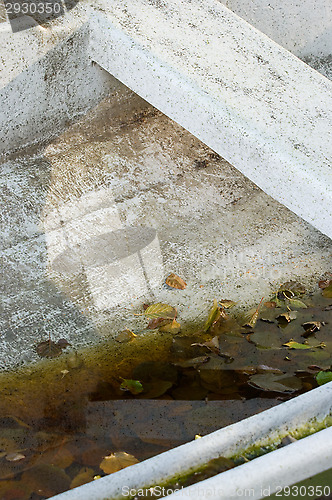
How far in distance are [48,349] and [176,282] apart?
1.71 ft

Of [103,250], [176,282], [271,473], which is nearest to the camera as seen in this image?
[271,473]

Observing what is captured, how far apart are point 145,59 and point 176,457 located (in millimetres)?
1415

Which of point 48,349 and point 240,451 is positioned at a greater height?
point 240,451

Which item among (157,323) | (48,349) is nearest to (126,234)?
(157,323)

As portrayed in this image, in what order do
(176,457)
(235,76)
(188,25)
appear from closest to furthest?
(176,457)
(235,76)
(188,25)

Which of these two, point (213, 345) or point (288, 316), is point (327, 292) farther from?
point (213, 345)

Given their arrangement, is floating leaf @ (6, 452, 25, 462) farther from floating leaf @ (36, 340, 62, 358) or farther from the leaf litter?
floating leaf @ (36, 340, 62, 358)

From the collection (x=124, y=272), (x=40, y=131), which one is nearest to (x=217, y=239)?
(x=124, y=272)

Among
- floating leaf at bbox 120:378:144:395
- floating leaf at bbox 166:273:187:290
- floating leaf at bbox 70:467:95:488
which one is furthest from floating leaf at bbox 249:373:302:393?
floating leaf at bbox 70:467:95:488

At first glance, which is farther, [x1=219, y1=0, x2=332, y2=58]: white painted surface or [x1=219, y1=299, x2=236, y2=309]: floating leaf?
[x1=219, y1=0, x2=332, y2=58]: white painted surface

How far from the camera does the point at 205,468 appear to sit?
1.28 m

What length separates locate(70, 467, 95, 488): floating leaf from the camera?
4.95 ft

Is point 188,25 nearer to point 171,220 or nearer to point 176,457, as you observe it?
point 171,220

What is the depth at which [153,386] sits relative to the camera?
1.75 meters
